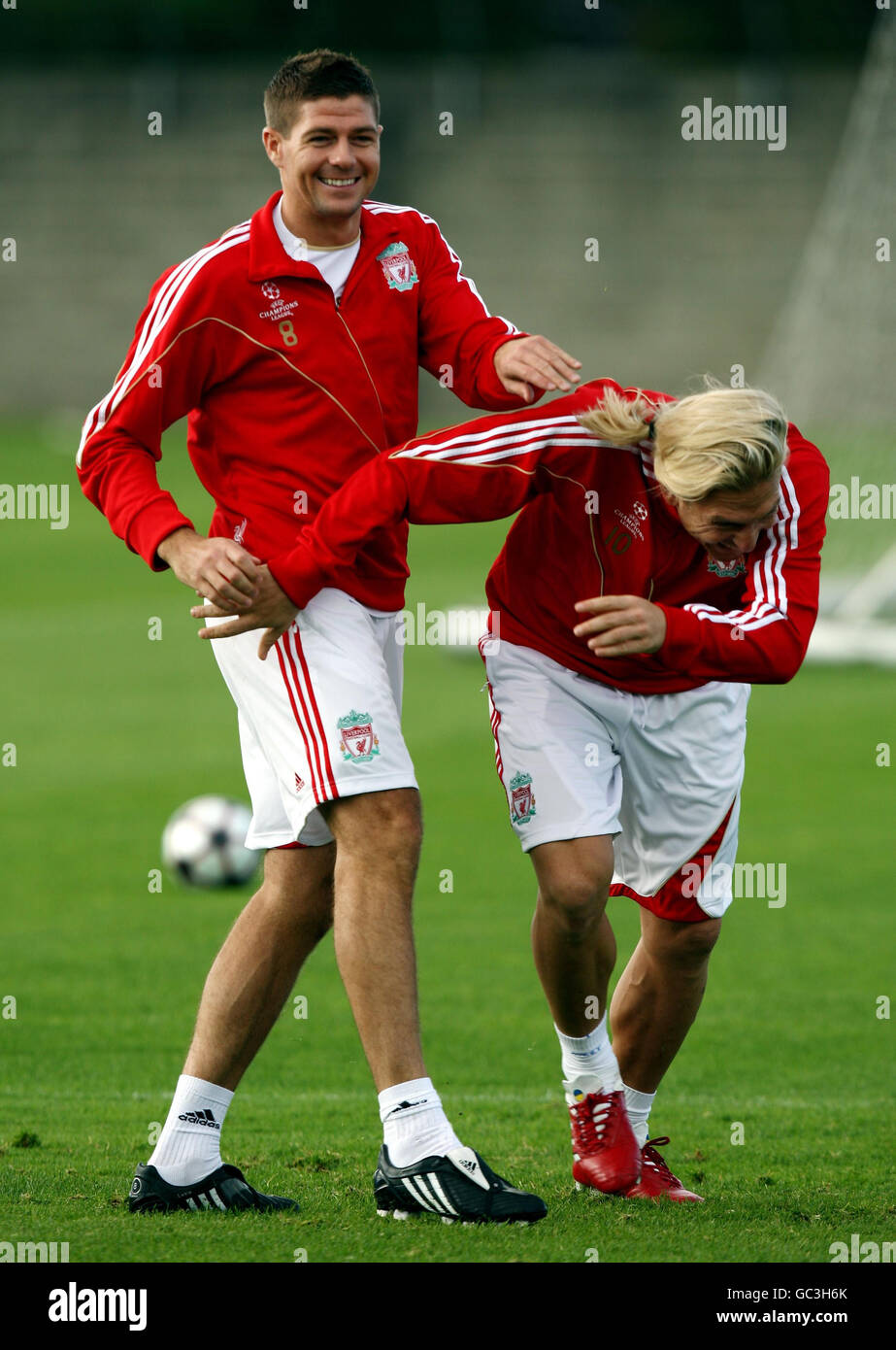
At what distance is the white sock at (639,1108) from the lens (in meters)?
4.71

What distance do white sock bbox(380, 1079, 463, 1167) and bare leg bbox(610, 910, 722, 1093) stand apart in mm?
818

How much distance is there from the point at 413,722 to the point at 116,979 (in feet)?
22.3

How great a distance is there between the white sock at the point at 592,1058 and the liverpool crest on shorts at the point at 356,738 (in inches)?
34.5

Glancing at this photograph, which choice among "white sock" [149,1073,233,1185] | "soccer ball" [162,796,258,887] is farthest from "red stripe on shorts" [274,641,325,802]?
"soccer ball" [162,796,258,887]

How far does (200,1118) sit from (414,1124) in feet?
2.11

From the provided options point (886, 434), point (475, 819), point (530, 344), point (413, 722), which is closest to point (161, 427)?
point (530, 344)

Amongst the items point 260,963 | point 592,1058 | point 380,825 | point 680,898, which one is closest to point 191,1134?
point 260,963

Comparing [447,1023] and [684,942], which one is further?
[447,1023]

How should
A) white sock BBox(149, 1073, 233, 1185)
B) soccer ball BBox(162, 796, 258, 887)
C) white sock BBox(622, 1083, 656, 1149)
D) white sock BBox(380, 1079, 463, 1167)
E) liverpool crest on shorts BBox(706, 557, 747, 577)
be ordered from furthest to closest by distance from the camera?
soccer ball BBox(162, 796, 258, 887)
white sock BBox(622, 1083, 656, 1149)
liverpool crest on shorts BBox(706, 557, 747, 577)
white sock BBox(149, 1073, 233, 1185)
white sock BBox(380, 1079, 463, 1167)

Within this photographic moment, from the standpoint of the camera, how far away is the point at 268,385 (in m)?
4.44

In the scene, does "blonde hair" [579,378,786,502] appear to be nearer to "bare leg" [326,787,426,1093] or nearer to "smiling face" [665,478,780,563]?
"smiling face" [665,478,780,563]

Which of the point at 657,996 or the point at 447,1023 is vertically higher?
the point at 657,996

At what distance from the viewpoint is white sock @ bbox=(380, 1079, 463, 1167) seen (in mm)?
3979

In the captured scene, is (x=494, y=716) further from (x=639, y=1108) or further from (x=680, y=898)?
(x=639, y=1108)
